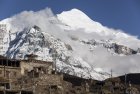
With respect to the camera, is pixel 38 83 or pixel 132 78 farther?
pixel 132 78

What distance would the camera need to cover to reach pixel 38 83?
117562mm

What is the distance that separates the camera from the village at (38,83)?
4476 inches

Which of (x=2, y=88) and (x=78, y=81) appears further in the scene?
(x=78, y=81)

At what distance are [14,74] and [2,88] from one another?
21.3 meters

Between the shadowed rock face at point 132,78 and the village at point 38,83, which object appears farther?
the shadowed rock face at point 132,78

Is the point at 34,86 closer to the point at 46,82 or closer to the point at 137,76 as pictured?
the point at 46,82

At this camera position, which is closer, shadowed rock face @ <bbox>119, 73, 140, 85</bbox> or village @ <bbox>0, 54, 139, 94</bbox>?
village @ <bbox>0, 54, 139, 94</bbox>

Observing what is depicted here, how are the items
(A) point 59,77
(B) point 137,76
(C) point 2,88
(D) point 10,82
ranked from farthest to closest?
1. (B) point 137,76
2. (A) point 59,77
3. (D) point 10,82
4. (C) point 2,88

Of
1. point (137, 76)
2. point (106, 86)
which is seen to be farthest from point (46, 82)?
point (137, 76)

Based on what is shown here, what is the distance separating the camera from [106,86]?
133 m

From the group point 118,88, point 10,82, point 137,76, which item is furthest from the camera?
point 137,76

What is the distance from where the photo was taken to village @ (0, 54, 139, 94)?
114 m

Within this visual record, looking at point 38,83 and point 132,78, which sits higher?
point 132,78

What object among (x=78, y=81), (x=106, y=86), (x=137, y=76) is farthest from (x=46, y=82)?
(x=137, y=76)
